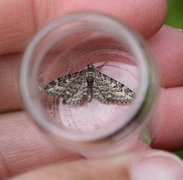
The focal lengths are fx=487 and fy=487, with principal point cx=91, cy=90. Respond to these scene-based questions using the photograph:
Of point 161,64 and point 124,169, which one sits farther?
point 161,64

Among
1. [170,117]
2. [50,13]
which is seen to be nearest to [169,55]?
[170,117]

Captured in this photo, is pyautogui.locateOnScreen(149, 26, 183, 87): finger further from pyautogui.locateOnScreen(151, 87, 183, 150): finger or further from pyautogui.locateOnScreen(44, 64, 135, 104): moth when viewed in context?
pyautogui.locateOnScreen(44, 64, 135, 104): moth

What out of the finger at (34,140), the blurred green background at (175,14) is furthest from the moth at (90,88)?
the blurred green background at (175,14)

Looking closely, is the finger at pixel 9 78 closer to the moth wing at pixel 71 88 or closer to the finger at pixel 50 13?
the finger at pixel 50 13

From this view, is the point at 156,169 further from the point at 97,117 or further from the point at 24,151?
the point at 24,151

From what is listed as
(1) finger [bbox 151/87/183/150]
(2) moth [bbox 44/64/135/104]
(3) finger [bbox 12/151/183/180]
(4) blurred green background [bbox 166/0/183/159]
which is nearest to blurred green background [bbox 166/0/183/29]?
(4) blurred green background [bbox 166/0/183/159]

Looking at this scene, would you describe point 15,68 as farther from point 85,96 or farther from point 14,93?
point 85,96
